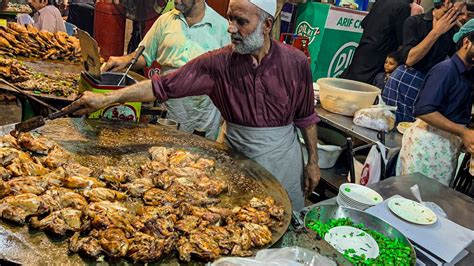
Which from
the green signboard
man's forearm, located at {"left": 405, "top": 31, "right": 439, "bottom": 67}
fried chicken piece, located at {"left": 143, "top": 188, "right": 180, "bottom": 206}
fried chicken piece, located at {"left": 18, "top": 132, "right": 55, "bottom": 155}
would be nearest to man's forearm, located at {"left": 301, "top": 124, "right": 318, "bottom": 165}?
fried chicken piece, located at {"left": 143, "top": 188, "right": 180, "bottom": 206}

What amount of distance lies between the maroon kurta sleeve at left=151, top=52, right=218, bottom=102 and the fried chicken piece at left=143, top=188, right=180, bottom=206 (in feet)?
2.95

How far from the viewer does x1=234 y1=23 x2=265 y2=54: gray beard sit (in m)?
2.75

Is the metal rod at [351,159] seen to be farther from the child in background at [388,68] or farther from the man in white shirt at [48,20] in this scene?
the man in white shirt at [48,20]

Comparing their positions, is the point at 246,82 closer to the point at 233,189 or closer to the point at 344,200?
the point at 233,189

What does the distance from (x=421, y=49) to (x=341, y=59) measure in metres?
3.34

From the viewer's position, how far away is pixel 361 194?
3.07m

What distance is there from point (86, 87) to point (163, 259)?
5.12 feet

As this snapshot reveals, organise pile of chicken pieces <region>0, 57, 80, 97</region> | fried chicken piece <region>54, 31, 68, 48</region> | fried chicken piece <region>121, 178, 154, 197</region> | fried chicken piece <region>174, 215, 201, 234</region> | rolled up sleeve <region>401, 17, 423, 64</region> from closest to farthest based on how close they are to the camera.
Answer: fried chicken piece <region>174, 215, 201, 234</region> → fried chicken piece <region>121, 178, 154, 197</region> → pile of chicken pieces <region>0, 57, 80, 97</region> → fried chicken piece <region>54, 31, 68, 48</region> → rolled up sleeve <region>401, 17, 423, 64</region>

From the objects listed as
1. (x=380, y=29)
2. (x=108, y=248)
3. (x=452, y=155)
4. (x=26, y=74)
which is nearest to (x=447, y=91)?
(x=452, y=155)

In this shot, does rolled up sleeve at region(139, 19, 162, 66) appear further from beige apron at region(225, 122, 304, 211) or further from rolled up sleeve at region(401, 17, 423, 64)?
rolled up sleeve at region(401, 17, 423, 64)

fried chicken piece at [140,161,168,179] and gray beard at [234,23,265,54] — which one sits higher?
gray beard at [234,23,265,54]

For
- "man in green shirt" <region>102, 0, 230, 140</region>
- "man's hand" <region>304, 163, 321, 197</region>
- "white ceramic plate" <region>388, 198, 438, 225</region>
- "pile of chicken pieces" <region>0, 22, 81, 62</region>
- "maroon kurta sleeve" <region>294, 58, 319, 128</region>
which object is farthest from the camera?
"pile of chicken pieces" <region>0, 22, 81, 62</region>

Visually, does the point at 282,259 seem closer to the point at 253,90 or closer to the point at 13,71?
the point at 253,90

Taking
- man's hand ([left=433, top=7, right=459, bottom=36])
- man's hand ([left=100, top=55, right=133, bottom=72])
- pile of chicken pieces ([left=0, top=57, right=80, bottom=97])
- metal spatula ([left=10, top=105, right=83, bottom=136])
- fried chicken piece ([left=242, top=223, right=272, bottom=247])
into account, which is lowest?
fried chicken piece ([left=242, top=223, right=272, bottom=247])
